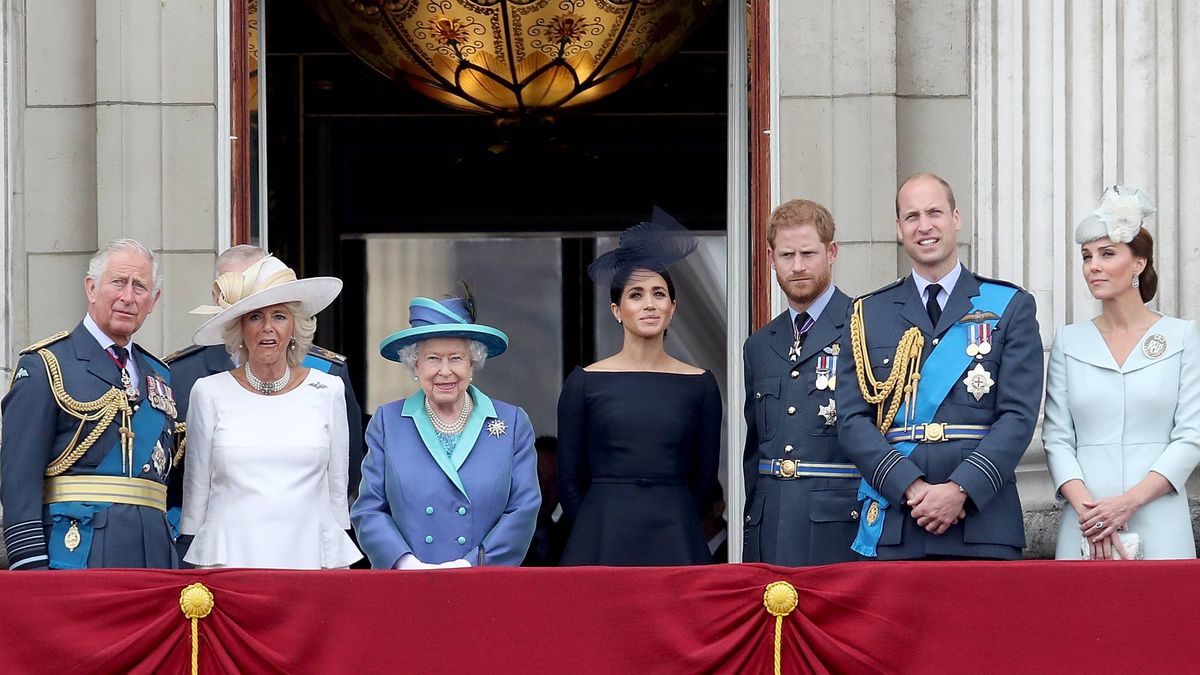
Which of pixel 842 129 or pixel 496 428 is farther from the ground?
pixel 842 129

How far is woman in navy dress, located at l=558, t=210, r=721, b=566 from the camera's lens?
591 centimetres

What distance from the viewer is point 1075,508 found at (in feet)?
17.9

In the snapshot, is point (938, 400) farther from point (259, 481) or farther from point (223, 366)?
point (223, 366)

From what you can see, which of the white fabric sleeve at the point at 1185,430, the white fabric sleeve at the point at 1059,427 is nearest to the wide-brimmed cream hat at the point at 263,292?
the white fabric sleeve at the point at 1059,427

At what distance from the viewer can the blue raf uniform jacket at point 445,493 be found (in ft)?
18.5

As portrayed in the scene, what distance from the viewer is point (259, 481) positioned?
5527 mm

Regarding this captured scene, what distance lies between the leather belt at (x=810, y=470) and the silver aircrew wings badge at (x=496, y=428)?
825 millimetres

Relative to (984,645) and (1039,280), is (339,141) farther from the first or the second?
(984,645)

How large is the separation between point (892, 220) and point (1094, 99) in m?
0.86

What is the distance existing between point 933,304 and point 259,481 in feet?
6.48

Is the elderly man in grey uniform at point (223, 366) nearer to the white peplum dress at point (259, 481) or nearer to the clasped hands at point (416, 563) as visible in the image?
the white peplum dress at point (259, 481)

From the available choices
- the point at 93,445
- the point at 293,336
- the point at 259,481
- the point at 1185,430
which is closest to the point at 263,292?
the point at 293,336

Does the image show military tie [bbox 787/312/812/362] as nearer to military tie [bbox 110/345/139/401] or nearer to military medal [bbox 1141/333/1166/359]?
military medal [bbox 1141/333/1166/359]

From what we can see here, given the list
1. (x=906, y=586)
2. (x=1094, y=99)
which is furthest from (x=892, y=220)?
(x=906, y=586)
